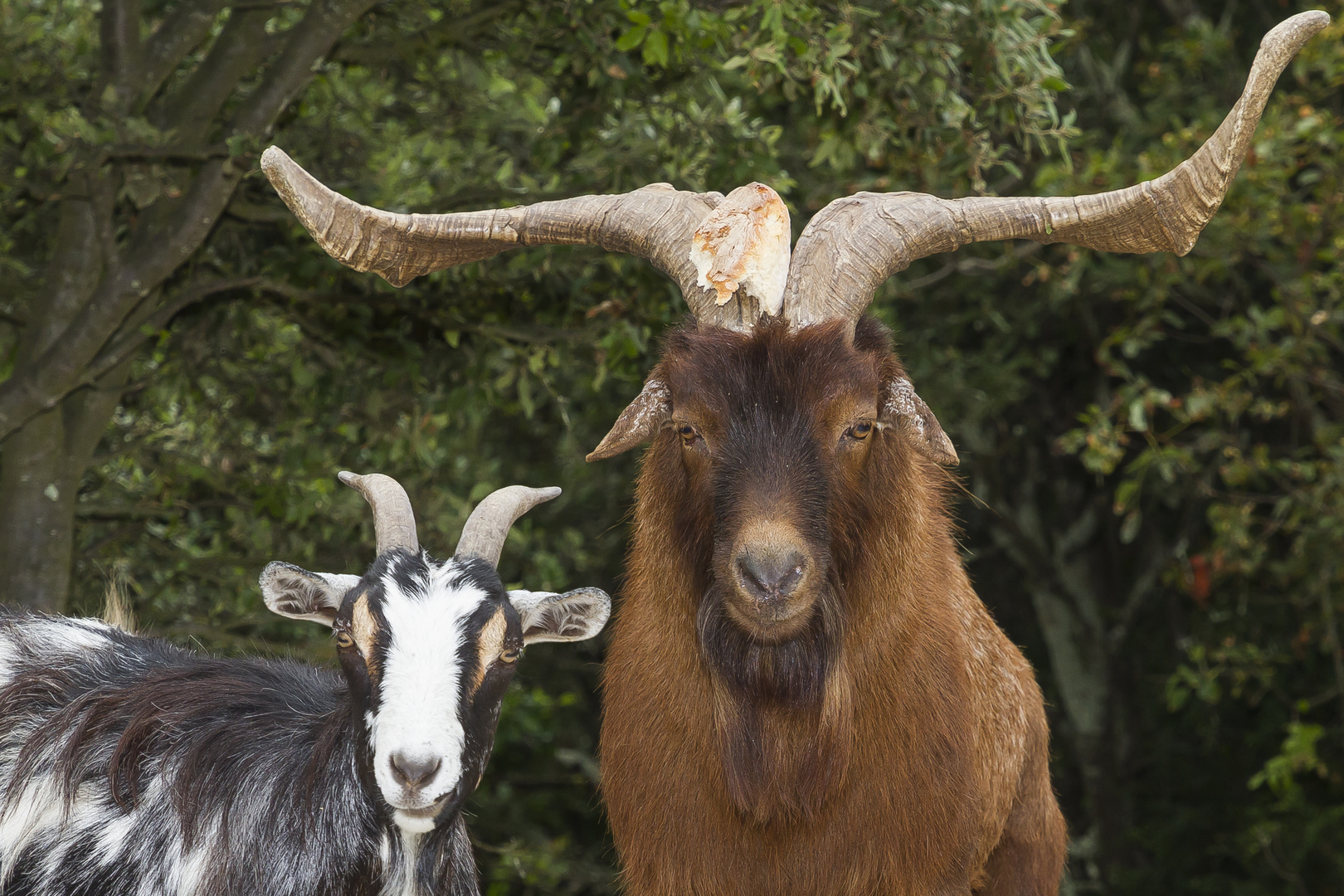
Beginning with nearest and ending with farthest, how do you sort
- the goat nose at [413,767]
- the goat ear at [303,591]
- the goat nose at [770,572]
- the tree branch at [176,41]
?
1. the goat nose at [770,572]
2. the goat nose at [413,767]
3. the goat ear at [303,591]
4. the tree branch at [176,41]

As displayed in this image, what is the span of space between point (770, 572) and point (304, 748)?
1.64 m

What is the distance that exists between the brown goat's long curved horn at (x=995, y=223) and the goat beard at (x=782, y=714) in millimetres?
944

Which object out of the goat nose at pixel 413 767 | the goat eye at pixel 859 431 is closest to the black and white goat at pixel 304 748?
the goat nose at pixel 413 767

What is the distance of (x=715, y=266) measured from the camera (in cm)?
418

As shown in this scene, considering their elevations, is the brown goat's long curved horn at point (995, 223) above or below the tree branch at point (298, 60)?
below

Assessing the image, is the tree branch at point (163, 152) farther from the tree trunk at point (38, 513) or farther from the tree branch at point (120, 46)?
the tree trunk at point (38, 513)

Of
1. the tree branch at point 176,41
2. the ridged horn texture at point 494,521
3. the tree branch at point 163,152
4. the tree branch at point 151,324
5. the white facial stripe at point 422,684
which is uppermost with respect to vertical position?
the tree branch at point 176,41

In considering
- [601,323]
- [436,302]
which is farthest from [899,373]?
[436,302]

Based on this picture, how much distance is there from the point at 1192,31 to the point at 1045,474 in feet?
12.8

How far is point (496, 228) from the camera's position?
179 inches

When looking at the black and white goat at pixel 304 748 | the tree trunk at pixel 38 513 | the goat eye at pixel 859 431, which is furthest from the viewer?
the tree trunk at pixel 38 513

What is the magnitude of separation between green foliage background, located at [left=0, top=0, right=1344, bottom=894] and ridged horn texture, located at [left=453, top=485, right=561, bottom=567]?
724 millimetres

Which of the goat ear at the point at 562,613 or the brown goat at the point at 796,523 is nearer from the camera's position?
the brown goat at the point at 796,523

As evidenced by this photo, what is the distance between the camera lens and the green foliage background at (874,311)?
20.0 ft
